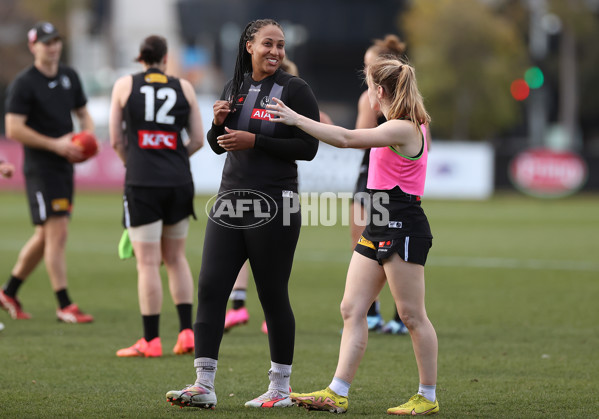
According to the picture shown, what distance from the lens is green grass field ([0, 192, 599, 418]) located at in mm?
5785

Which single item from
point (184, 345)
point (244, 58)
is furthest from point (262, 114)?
point (184, 345)

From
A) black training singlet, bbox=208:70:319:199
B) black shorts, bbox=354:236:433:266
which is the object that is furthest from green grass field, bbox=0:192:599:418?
black training singlet, bbox=208:70:319:199

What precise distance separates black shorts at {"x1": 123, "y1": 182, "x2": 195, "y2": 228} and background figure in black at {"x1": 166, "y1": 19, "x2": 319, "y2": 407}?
1587 millimetres

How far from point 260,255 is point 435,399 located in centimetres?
130

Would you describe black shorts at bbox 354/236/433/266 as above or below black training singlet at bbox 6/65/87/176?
below

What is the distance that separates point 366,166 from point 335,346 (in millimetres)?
1575

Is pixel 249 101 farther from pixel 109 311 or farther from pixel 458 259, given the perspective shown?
pixel 458 259

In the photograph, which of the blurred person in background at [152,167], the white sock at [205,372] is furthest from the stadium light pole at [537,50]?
the white sock at [205,372]

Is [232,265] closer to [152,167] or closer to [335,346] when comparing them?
[152,167]

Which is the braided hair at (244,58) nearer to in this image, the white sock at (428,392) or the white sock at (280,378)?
the white sock at (280,378)

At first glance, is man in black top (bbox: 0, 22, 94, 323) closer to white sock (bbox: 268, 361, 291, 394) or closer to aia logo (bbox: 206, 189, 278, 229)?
aia logo (bbox: 206, 189, 278, 229)

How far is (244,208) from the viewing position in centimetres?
561

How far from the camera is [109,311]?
31.5 ft

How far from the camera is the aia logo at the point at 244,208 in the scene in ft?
18.3
